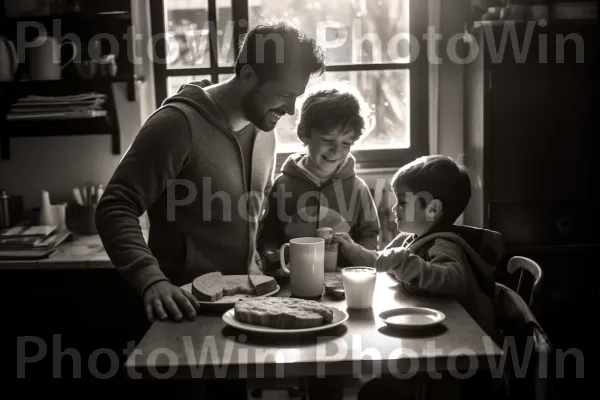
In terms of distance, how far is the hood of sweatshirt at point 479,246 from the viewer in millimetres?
2068

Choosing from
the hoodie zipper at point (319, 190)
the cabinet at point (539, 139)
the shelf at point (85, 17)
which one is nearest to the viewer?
the hoodie zipper at point (319, 190)

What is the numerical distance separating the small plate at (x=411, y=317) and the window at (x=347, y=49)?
5.98 ft

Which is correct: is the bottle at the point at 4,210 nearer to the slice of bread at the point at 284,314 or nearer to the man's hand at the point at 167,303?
the man's hand at the point at 167,303

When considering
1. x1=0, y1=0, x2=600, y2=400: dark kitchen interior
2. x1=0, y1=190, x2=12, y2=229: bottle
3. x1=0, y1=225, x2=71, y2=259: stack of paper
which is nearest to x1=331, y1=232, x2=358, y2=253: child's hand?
x1=0, y1=0, x2=600, y2=400: dark kitchen interior

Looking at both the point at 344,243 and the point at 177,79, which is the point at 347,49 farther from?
the point at 344,243

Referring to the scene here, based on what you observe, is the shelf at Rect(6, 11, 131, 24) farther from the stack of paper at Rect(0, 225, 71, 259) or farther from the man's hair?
the man's hair

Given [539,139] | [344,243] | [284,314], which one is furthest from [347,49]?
[284,314]

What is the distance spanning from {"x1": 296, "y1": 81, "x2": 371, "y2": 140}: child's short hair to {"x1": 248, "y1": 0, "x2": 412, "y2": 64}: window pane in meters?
0.96

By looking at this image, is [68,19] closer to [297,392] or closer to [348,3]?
[348,3]

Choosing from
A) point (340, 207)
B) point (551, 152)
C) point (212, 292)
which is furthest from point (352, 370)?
point (551, 152)

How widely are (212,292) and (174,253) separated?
0.46m

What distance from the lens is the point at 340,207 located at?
267 cm

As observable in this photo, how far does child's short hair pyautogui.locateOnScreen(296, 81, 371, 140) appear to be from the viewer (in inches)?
100

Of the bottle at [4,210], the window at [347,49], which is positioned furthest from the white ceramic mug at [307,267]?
the bottle at [4,210]
